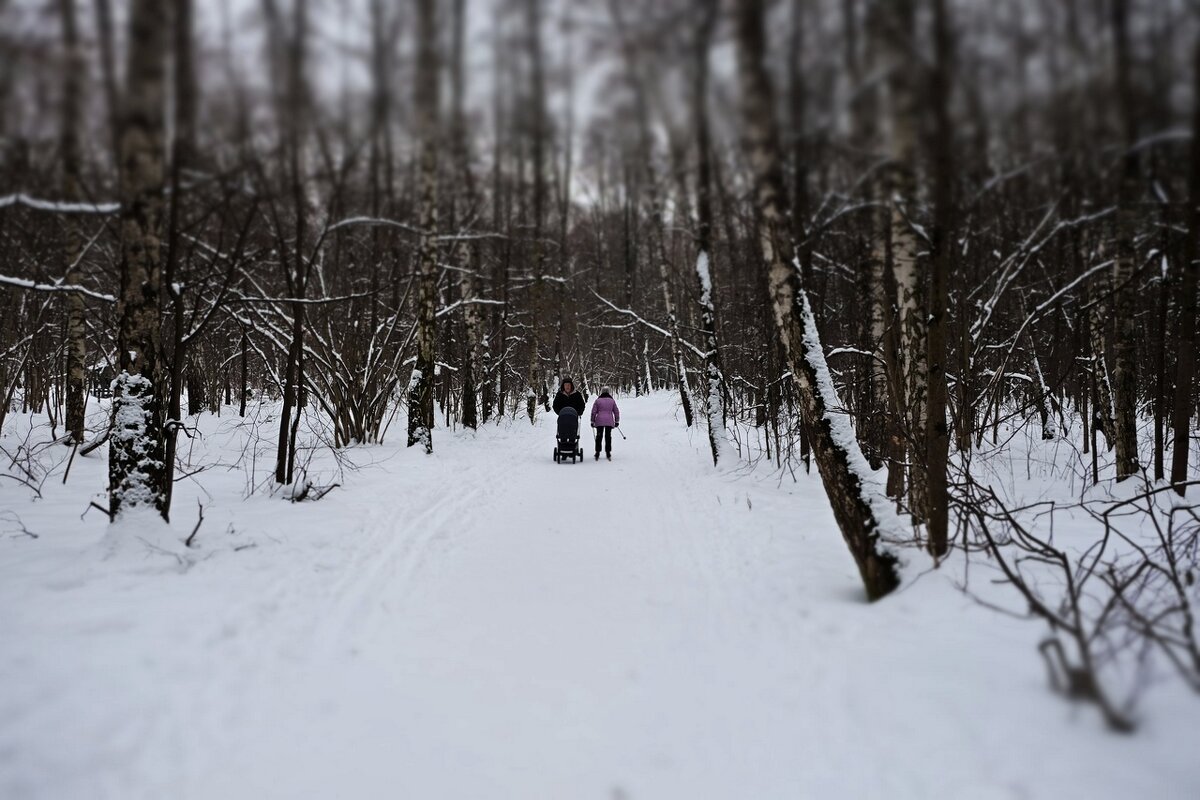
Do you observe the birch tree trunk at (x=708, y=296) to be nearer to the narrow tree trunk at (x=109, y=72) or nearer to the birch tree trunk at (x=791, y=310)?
the birch tree trunk at (x=791, y=310)

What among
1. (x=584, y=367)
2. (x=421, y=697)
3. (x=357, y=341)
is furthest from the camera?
(x=584, y=367)

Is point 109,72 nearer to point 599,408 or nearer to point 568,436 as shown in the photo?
point 568,436

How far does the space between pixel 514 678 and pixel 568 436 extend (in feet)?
29.8

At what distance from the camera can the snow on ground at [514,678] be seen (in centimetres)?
233

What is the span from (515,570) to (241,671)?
225 cm

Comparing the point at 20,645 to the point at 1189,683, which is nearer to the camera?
the point at 1189,683

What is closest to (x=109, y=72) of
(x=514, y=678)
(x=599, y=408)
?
(x=514, y=678)

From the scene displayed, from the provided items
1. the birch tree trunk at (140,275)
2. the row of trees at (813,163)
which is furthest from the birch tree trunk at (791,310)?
the birch tree trunk at (140,275)

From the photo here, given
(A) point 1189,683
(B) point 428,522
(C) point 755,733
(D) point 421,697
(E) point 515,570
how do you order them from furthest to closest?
(B) point 428,522 → (E) point 515,570 → (D) point 421,697 → (C) point 755,733 → (A) point 1189,683

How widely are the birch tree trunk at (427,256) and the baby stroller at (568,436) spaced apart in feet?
8.76

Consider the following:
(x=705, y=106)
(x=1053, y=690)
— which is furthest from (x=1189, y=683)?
(x=705, y=106)

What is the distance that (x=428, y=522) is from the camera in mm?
6426

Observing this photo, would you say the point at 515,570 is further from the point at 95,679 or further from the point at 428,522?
the point at 95,679

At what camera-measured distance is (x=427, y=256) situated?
11875 mm
